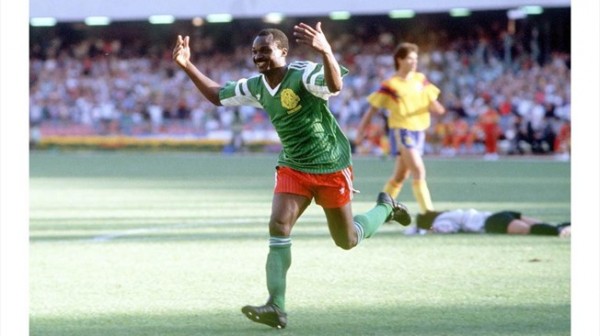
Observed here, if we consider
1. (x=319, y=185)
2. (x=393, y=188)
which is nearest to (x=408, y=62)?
(x=393, y=188)

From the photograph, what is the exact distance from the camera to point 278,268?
7.55 m

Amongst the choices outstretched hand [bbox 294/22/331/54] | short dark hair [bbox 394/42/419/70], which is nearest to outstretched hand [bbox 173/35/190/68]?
outstretched hand [bbox 294/22/331/54]

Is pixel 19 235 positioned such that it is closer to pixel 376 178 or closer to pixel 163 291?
pixel 163 291

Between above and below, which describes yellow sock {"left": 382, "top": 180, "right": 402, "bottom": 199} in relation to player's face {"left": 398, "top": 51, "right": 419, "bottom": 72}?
below

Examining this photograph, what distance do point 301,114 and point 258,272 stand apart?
2.70 metres

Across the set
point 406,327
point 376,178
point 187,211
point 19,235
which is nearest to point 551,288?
point 406,327

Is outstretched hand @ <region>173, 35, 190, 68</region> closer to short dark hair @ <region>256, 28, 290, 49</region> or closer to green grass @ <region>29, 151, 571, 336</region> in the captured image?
short dark hair @ <region>256, 28, 290, 49</region>

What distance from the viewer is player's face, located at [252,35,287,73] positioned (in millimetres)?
7527

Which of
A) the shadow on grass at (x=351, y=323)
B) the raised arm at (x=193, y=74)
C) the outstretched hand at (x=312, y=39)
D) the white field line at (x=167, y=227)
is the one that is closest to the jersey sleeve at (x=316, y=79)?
the outstretched hand at (x=312, y=39)

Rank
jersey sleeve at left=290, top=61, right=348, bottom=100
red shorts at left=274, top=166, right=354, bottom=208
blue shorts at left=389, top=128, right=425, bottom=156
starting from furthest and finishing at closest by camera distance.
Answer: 1. blue shorts at left=389, top=128, right=425, bottom=156
2. red shorts at left=274, top=166, right=354, bottom=208
3. jersey sleeve at left=290, top=61, right=348, bottom=100

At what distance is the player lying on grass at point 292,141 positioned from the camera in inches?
295

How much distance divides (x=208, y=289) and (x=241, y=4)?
28.6 metres

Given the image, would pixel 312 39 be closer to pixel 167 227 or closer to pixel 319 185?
pixel 319 185

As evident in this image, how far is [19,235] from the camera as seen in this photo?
652 cm
